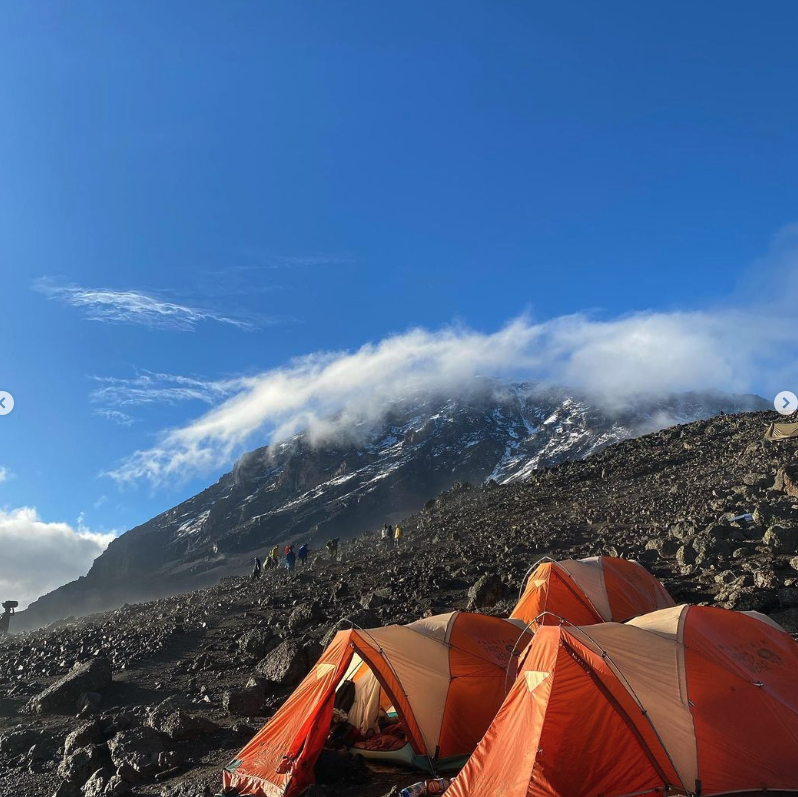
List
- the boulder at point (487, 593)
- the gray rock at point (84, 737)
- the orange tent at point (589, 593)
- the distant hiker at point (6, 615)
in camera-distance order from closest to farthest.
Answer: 1. the gray rock at point (84, 737)
2. the orange tent at point (589, 593)
3. the boulder at point (487, 593)
4. the distant hiker at point (6, 615)

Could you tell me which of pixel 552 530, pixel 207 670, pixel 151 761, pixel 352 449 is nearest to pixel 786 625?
pixel 151 761

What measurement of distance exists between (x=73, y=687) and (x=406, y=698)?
9676mm

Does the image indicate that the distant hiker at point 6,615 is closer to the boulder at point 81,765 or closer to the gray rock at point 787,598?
the boulder at point 81,765

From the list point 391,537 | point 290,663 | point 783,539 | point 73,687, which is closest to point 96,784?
point 290,663

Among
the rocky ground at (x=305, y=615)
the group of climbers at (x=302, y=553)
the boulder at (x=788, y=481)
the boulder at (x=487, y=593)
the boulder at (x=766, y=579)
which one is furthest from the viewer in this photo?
the group of climbers at (x=302, y=553)

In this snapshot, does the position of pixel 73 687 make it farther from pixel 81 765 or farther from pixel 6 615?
pixel 6 615

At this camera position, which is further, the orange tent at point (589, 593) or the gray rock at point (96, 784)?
the orange tent at point (589, 593)

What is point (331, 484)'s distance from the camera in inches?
6191

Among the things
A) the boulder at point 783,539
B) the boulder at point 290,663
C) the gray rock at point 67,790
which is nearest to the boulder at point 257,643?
the boulder at point 290,663

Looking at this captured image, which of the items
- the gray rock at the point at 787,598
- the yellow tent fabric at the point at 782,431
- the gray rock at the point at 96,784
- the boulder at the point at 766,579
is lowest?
the gray rock at the point at 787,598

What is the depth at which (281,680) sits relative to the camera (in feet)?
43.9

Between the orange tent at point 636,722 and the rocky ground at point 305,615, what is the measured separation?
8.35 feet

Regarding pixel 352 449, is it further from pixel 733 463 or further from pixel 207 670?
pixel 207 670

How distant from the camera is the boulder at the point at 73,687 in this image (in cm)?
1411
